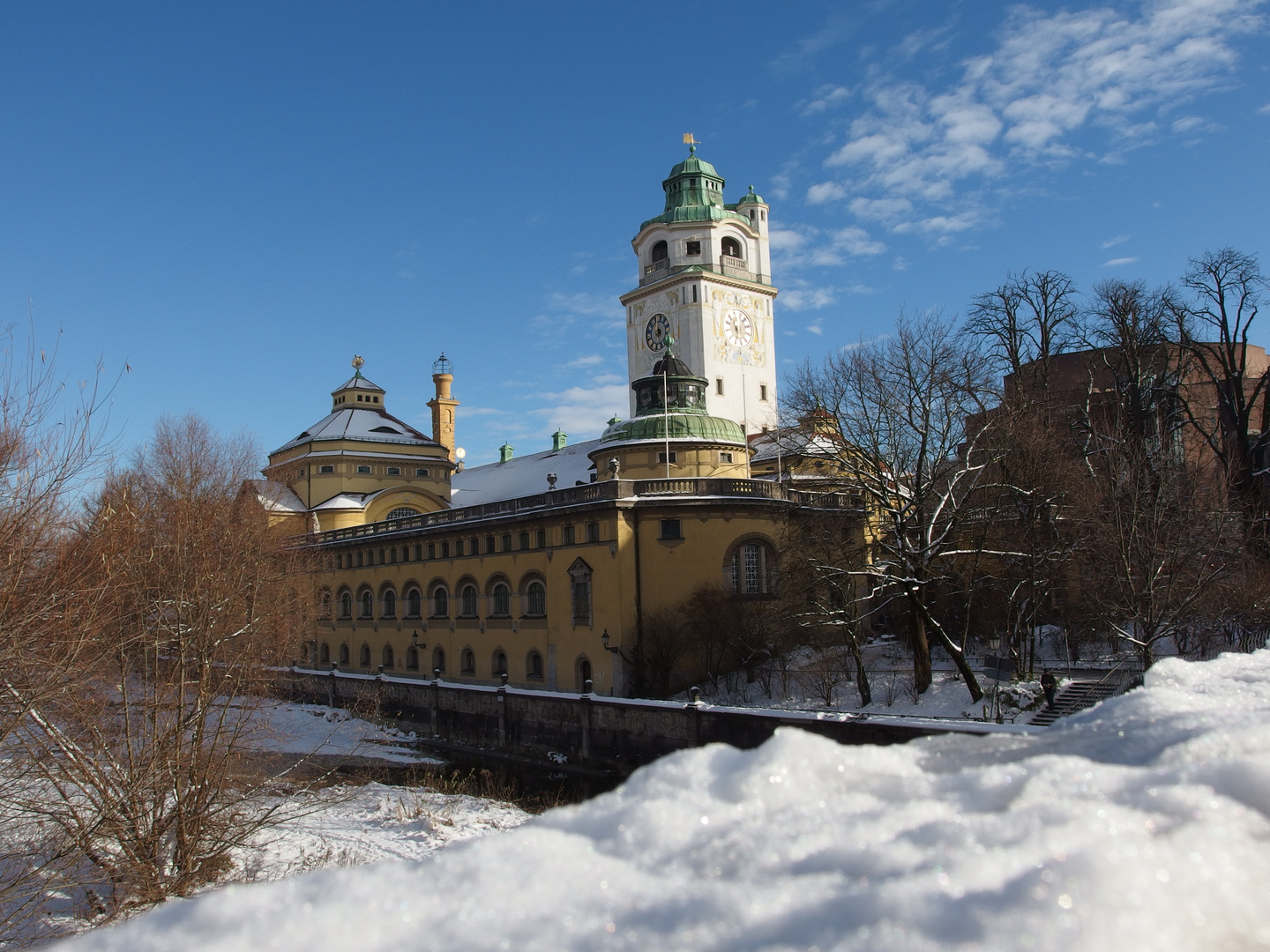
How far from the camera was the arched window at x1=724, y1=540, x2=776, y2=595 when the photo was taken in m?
39.1

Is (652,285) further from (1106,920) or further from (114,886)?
(1106,920)

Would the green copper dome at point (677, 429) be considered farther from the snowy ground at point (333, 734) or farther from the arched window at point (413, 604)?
the snowy ground at point (333, 734)

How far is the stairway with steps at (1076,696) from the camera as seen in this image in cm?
2538

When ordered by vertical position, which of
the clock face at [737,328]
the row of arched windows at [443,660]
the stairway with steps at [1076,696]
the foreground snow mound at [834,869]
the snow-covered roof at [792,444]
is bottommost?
the stairway with steps at [1076,696]

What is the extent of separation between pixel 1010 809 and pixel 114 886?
55.8ft

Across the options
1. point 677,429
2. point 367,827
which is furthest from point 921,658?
point 677,429

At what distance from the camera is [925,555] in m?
27.3

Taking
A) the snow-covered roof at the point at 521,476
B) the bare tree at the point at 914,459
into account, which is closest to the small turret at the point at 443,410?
the snow-covered roof at the point at 521,476

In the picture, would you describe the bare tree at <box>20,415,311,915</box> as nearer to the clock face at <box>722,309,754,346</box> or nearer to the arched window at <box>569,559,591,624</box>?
the arched window at <box>569,559,591,624</box>

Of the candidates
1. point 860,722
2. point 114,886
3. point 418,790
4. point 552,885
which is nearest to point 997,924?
point 552,885

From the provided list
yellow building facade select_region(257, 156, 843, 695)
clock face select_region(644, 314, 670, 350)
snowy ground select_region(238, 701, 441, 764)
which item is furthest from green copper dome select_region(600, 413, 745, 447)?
clock face select_region(644, 314, 670, 350)

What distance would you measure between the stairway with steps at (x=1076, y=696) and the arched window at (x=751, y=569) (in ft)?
45.1

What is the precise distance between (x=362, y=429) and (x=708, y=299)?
980 inches

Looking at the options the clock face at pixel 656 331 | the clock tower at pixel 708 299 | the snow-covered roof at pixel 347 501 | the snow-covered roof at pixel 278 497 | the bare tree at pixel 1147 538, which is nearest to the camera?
the bare tree at pixel 1147 538
